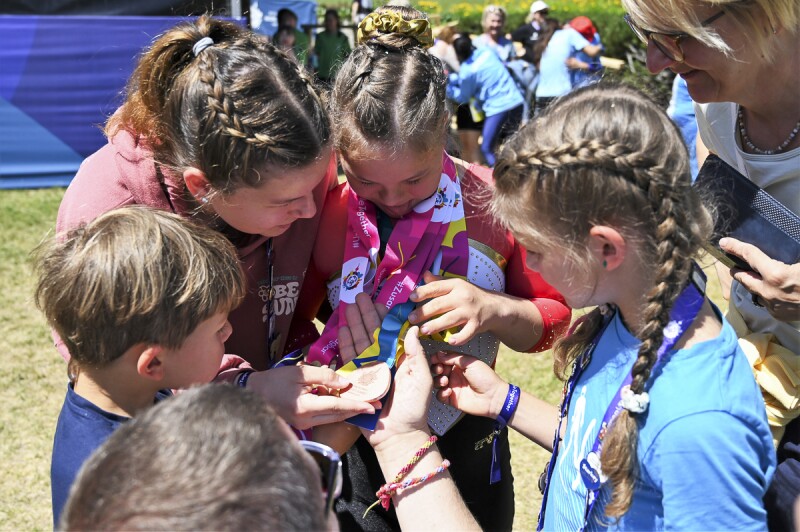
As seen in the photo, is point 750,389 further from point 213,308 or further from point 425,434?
point 213,308

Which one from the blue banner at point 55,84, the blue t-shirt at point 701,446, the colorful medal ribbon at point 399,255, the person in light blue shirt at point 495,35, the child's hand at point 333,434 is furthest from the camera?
the person in light blue shirt at point 495,35

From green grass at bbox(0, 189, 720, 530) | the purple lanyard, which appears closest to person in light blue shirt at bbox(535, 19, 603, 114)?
green grass at bbox(0, 189, 720, 530)

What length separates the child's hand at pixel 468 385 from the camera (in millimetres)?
1865

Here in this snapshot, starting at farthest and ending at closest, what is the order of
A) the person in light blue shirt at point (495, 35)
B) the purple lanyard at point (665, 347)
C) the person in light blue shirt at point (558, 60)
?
1. the person in light blue shirt at point (495, 35)
2. the person in light blue shirt at point (558, 60)
3. the purple lanyard at point (665, 347)

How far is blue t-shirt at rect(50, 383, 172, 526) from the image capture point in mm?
1524

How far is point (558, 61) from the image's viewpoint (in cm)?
988

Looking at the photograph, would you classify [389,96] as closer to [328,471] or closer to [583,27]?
[328,471]

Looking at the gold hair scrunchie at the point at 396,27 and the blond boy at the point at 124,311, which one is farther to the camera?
the gold hair scrunchie at the point at 396,27

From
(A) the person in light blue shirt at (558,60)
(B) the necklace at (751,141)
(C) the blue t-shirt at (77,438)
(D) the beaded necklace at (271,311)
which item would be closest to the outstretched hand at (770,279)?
(B) the necklace at (751,141)

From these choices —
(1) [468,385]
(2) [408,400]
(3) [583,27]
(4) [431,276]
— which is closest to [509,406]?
(1) [468,385]

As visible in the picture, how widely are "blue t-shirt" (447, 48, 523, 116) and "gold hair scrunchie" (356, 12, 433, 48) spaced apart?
7.66 metres

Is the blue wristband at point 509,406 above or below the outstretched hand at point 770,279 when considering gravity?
below

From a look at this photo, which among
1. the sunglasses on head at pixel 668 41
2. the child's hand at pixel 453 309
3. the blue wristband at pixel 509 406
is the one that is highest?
the sunglasses on head at pixel 668 41

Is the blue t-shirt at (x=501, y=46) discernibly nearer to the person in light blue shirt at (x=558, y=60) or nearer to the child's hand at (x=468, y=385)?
the person in light blue shirt at (x=558, y=60)
